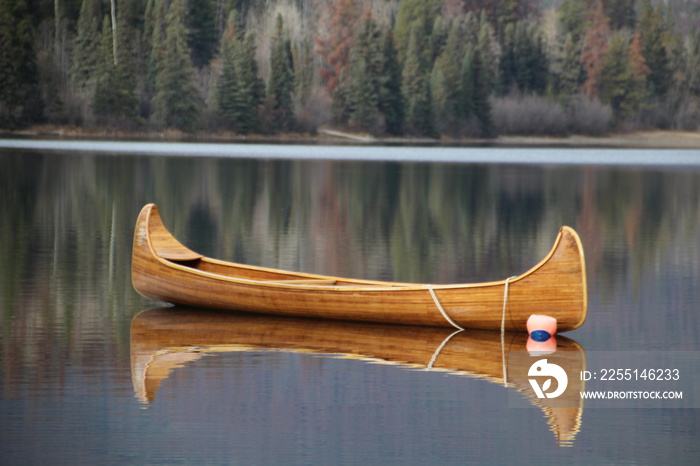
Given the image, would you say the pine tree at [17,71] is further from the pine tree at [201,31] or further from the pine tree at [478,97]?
the pine tree at [478,97]

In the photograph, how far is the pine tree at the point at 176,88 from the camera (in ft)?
294

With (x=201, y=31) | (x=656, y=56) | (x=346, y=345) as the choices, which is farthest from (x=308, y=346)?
(x=656, y=56)

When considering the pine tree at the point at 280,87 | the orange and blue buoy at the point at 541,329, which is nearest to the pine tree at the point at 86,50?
the pine tree at the point at 280,87

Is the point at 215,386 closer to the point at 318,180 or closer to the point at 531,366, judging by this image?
the point at 531,366

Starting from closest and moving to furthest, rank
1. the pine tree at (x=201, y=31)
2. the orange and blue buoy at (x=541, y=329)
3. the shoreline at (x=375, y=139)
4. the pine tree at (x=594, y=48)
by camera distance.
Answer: the orange and blue buoy at (x=541, y=329)
the shoreline at (x=375, y=139)
the pine tree at (x=201, y=31)
the pine tree at (x=594, y=48)

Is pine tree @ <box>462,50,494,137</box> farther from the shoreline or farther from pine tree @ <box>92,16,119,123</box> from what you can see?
pine tree @ <box>92,16,119,123</box>

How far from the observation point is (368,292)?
13.1 meters

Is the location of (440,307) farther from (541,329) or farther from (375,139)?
(375,139)

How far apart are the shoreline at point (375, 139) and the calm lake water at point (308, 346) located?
59372 mm

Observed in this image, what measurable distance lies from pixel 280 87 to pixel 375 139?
9.08m

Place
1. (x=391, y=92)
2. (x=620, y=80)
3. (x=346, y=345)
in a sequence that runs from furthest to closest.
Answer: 1. (x=620, y=80)
2. (x=391, y=92)
3. (x=346, y=345)

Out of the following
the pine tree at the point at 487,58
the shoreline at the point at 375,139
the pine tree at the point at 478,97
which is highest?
the pine tree at the point at 487,58

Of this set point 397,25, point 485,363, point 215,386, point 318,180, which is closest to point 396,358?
point 485,363

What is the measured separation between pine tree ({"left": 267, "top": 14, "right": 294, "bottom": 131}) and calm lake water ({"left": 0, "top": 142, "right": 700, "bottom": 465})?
64.0 m
